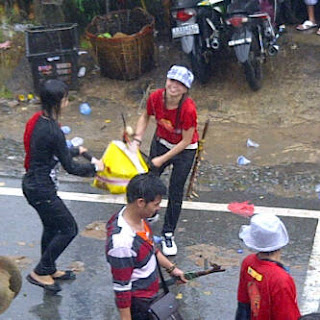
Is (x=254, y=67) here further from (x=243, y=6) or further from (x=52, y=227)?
(x=52, y=227)

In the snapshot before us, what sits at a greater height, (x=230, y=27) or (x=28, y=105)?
(x=230, y=27)

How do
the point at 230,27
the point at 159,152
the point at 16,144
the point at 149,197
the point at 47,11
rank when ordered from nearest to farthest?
the point at 149,197
the point at 159,152
the point at 16,144
the point at 230,27
the point at 47,11

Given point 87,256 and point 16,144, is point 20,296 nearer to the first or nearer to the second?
point 87,256

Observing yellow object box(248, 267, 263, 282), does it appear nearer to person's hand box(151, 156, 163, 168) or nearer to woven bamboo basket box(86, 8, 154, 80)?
person's hand box(151, 156, 163, 168)

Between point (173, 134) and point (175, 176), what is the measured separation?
0.36 m

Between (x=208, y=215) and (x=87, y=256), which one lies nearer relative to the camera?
(x=87, y=256)

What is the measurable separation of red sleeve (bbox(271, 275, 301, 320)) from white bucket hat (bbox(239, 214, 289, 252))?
0.19m

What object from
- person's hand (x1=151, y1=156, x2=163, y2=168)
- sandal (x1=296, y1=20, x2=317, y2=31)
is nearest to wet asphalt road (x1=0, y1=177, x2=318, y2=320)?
person's hand (x1=151, y1=156, x2=163, y2=168)

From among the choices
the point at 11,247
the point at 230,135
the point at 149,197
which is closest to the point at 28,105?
the point at 230,135

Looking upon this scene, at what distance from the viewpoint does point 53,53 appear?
29.8ft

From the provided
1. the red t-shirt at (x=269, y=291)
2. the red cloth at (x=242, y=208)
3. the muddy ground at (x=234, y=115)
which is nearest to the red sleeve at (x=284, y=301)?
the red t-shirt at (x=269, y=291)

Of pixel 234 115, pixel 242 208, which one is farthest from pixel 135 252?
pixel 234 115

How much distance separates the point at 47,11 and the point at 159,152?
509 centimetres

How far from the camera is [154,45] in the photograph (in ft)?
32.2
